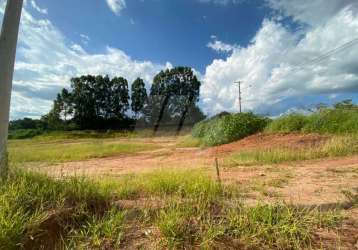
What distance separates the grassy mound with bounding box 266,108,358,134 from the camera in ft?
41.7

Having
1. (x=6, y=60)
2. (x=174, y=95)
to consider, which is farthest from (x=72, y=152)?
(x=174, y=95)

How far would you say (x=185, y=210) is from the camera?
3.36 m

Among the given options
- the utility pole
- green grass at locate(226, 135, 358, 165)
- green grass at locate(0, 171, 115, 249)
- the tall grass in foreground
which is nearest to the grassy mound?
green grass at locate(226, 135, 358, 165)

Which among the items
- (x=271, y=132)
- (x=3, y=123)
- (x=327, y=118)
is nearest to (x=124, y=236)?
(x=3, y=123)

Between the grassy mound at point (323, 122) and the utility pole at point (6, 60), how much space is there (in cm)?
1157

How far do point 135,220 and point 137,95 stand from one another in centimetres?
5209

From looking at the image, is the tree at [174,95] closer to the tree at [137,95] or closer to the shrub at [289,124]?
the tree at [137,95]

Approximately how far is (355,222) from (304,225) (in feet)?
2.08

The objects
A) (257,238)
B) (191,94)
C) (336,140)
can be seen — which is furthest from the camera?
(191,94)

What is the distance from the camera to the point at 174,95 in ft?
168

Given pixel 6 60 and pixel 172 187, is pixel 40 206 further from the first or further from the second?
pixel 6 60

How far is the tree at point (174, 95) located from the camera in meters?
46.2

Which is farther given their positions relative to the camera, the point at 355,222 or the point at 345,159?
the point at 345,159

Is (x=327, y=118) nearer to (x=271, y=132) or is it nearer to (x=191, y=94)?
(x=271, y=132)
